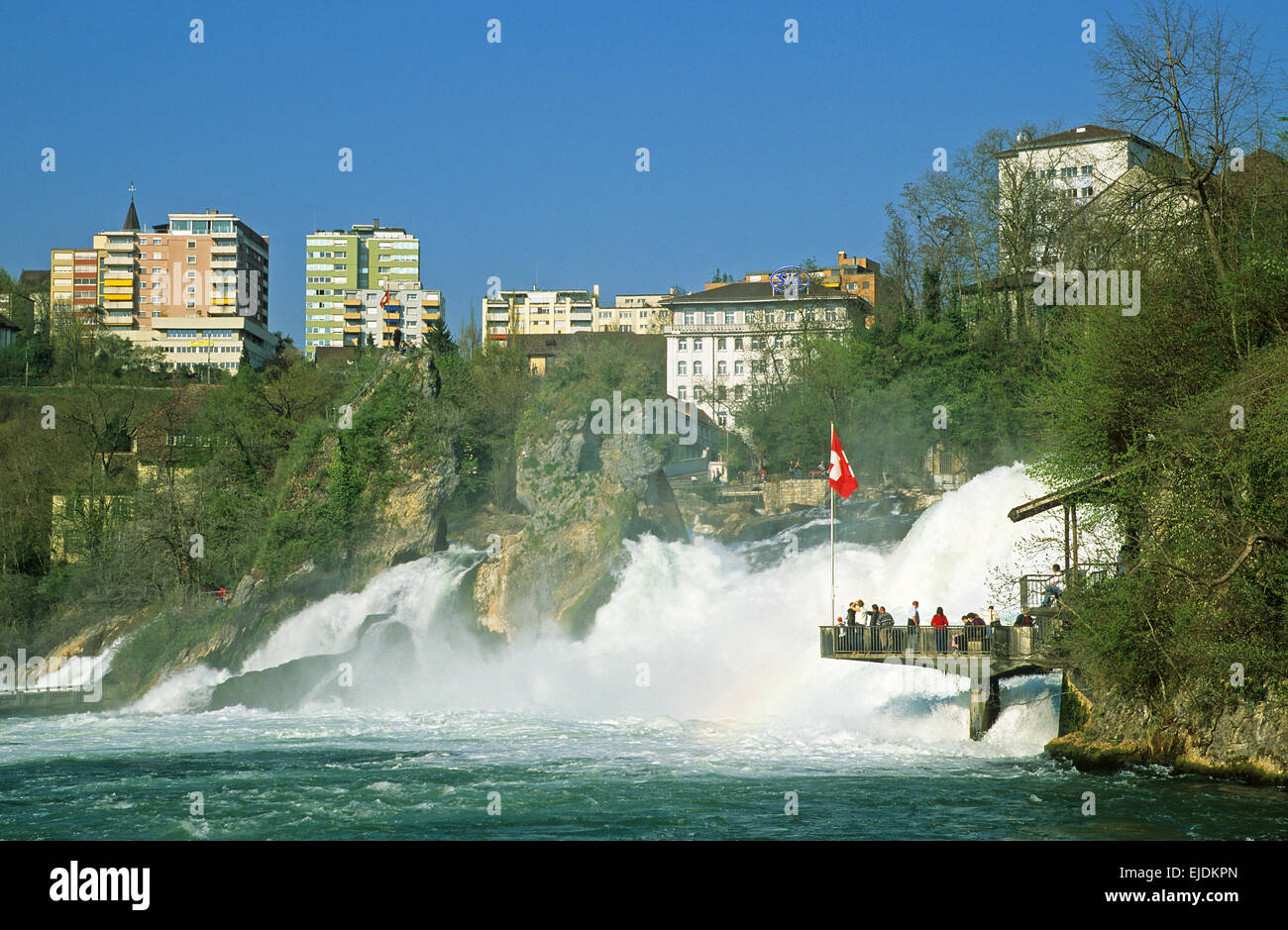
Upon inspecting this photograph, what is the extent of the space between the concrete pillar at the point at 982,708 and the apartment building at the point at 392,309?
129 meters

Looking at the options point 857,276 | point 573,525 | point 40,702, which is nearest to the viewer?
point 40,702

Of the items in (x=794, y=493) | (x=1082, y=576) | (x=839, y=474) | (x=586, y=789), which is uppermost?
(x=794, y=493)

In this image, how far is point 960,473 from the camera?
58781mm

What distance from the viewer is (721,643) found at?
3862cm

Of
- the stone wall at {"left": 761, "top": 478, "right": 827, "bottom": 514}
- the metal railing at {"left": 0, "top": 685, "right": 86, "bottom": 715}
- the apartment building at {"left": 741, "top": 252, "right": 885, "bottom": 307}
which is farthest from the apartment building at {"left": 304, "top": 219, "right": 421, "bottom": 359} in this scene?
the metal railing at {"left": 0, "top": 685, "right": 86, "bottom": 715}

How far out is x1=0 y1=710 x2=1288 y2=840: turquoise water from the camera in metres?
21.0

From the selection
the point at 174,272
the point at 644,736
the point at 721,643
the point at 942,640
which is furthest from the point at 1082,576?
the point at 174,272

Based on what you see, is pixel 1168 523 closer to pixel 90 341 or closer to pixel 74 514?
pixel 74 514

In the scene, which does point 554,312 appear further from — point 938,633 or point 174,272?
point 938,633

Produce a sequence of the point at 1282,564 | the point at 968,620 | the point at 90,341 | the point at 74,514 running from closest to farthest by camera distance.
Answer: the point at 1282,564 → the point at 968,620 → the point at 74,514 → the point at 90,341

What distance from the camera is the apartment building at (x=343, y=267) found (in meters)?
162

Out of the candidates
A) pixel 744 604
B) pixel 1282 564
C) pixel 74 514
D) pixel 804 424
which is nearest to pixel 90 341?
pixel 74 514

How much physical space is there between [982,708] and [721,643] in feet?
37.1
